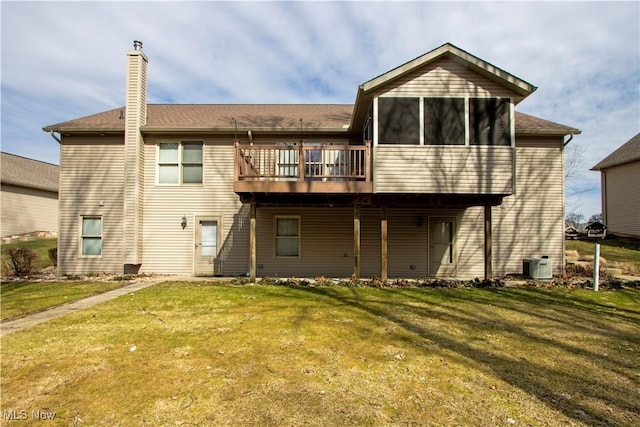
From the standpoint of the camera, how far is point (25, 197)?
69.7 feet

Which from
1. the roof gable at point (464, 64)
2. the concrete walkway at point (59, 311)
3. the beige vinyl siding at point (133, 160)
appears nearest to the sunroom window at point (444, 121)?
the roof gable at point (464, 64)

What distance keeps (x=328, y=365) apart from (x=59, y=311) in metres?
5.83

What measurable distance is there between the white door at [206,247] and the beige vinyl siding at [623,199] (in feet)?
72.1

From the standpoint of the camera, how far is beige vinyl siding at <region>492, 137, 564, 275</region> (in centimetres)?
1157

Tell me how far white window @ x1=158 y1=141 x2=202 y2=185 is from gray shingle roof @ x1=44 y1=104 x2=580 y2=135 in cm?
71

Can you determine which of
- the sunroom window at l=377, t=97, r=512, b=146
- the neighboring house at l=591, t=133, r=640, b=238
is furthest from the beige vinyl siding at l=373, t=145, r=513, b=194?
the neighboring house at l=591, t=133, r=640, b=238

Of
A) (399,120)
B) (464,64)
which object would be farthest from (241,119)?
(464,64)

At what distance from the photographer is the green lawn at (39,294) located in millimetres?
6660

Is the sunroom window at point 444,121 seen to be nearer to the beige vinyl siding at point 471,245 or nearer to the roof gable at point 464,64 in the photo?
the roof gable at point 464,64

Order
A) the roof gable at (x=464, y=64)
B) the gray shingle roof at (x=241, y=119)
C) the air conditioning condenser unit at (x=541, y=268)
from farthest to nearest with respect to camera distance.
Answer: the gray shingle roof at (x=241, y=119), the air conditioning condenser unit at (x=541, y=268), the roof gable at (x=464, y=64)

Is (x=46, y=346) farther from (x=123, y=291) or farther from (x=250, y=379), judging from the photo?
(x=123, y=291)

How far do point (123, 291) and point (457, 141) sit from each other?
32.8 feet

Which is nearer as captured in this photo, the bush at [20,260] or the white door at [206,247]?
the bush at [20,260]

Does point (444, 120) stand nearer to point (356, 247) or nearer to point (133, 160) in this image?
point (356, 247)
